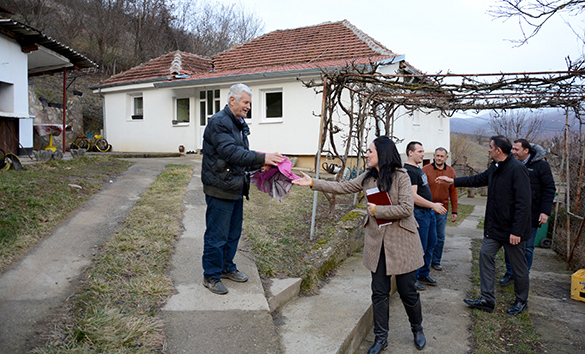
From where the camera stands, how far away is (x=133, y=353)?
2.74 m

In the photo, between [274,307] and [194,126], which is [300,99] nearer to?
[194,126]

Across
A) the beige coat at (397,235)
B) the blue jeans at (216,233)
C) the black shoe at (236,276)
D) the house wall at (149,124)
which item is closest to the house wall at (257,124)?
the house wall at (149,124)

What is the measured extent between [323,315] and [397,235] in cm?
114

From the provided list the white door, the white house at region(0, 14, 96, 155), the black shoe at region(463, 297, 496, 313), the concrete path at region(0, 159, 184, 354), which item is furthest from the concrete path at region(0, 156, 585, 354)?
the white door

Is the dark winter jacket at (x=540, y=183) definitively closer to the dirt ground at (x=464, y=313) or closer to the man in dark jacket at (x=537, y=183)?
the man in dark jacket at (x=537, y=183)

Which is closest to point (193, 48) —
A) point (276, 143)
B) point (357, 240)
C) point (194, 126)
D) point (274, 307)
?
point (194, 126)

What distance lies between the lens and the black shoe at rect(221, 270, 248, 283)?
13.3 ft

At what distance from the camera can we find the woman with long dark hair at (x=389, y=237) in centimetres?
338

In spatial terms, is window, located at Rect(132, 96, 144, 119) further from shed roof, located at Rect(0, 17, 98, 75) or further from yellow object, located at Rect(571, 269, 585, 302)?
yellow object, located at Rect(571, 269, 585, 302)

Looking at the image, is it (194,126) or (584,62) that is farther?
(194,126)

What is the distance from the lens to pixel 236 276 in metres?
4.06

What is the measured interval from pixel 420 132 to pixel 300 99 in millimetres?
6452

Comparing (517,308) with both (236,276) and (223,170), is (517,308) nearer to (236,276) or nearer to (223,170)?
(236,276)

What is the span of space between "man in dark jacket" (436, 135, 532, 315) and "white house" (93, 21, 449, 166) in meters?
8.75
